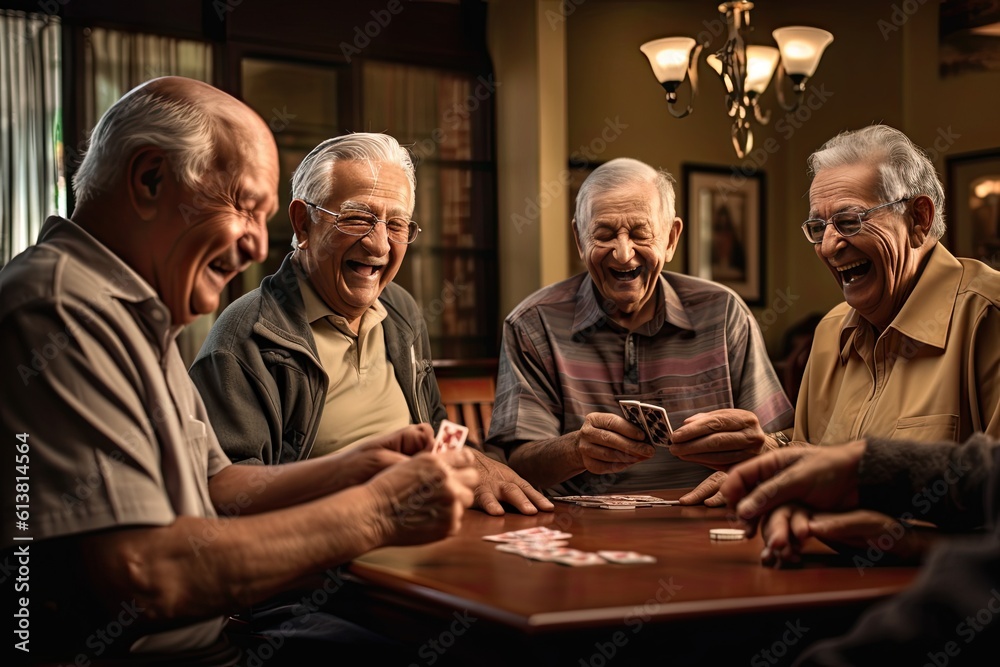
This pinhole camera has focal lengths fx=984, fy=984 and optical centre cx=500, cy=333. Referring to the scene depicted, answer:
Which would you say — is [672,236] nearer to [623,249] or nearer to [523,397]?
[623,249]

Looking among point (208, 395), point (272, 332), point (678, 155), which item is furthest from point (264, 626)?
point (678, 155)

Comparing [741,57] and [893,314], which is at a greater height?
[741,57]

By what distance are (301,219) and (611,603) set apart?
191cm

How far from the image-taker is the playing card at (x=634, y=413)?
238cm

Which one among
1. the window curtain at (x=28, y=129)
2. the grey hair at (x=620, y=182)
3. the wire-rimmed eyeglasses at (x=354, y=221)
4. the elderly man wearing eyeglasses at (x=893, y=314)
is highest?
the window curtain at (x=28, y=129)

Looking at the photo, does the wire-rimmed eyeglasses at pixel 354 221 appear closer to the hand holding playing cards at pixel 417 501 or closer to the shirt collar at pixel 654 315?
the shirt collar at pixel 654 315

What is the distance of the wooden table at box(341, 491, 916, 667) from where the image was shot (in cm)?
139

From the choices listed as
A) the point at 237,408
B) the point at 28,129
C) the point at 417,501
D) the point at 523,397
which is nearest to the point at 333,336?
the point at 237,408

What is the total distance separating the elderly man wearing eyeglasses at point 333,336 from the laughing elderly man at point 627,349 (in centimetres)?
33

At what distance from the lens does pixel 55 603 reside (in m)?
1.56

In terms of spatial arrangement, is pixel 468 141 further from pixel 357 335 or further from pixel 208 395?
pixel 208 395

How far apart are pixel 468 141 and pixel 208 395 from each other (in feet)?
17.9

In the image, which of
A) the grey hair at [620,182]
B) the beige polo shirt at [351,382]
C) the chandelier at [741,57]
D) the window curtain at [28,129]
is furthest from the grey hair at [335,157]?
the window curtain at [28,129]

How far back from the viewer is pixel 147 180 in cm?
174
